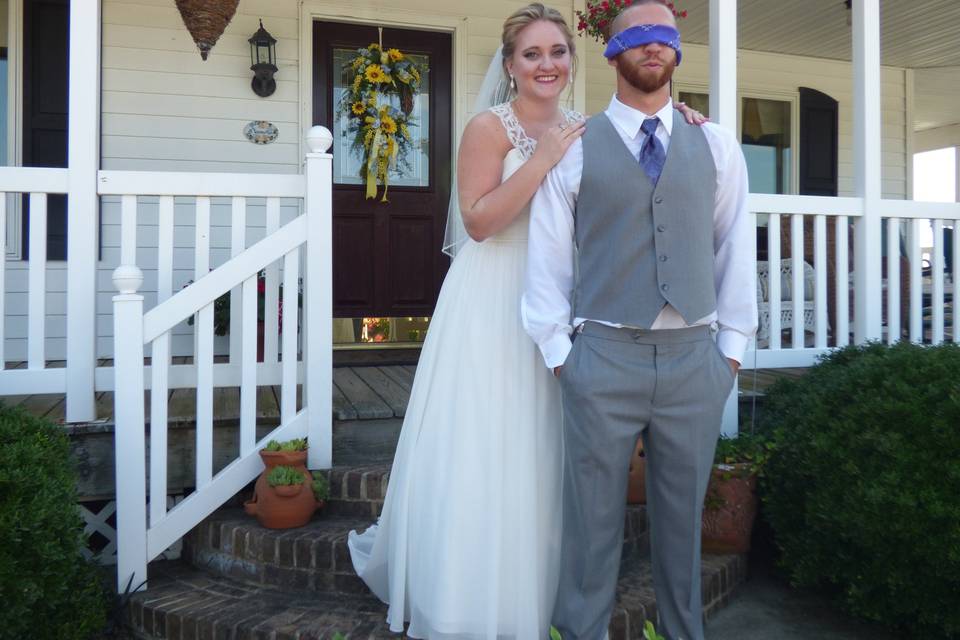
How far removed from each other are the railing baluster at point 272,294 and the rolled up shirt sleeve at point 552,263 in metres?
1.44

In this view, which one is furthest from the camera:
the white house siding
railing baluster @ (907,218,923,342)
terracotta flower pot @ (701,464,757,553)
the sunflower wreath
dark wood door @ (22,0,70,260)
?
the white house siding

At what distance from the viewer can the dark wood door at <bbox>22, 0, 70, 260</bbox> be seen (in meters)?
4.74

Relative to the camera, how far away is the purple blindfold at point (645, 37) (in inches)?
68.6

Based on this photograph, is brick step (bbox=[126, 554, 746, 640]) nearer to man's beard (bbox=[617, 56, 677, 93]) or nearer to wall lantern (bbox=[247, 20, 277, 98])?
man's beard (bbox=[617, 56, 677, 93])

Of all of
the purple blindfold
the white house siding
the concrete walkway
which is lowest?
the concrete walkway

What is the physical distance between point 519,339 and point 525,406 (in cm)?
18

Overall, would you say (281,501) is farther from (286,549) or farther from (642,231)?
(642,231)

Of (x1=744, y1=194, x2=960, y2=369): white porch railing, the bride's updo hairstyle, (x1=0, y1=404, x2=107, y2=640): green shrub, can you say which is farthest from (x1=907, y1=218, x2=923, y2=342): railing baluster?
(x1=0, y1=404, x2=107, y2=640): green shrub

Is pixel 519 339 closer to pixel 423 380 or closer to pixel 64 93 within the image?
pixel 423 380

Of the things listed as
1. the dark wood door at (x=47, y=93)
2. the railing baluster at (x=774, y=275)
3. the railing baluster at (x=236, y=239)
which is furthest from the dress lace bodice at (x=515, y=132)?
the dark wood door at (x=47, y=93)

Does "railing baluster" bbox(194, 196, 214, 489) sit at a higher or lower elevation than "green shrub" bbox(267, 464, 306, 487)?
higher

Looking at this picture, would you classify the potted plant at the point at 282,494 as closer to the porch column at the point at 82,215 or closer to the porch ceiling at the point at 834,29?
the porch column at the point at 82,215

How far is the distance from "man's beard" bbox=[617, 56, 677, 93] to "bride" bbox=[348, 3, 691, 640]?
293mm

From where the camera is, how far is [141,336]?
265cm
